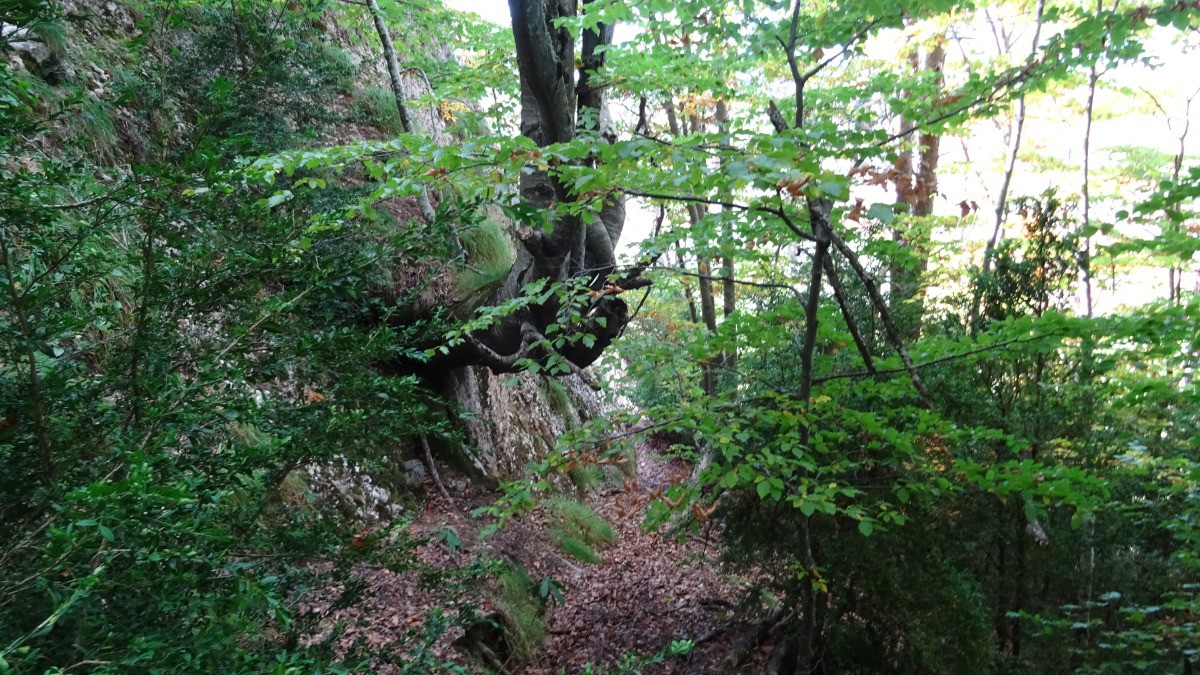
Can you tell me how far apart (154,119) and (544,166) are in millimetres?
4844

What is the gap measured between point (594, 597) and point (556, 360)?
3.94m

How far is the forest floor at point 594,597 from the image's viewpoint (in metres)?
5.12

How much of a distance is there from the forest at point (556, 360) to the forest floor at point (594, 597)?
0.05 m

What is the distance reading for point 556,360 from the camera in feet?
12.7

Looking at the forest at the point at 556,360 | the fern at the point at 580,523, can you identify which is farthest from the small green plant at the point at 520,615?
the fern at the point at 580,523

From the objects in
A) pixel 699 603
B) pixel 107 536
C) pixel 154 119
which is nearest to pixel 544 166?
pixel 107 536

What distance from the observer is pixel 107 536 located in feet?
3.32

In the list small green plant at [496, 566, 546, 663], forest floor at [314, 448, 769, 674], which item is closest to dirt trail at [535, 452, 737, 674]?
forest floor at [314, 448, 769, 674]

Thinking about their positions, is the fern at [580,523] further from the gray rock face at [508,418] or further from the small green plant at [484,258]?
the small green plant at [484,258]

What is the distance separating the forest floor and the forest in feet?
0.17

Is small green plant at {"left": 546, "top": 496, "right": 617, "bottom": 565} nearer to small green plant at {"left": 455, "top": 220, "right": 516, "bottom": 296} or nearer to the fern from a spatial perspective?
the fern

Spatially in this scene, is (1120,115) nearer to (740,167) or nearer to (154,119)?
(740,167)

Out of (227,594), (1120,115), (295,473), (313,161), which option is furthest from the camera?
(1120,115)

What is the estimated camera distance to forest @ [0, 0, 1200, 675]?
1565 mm
